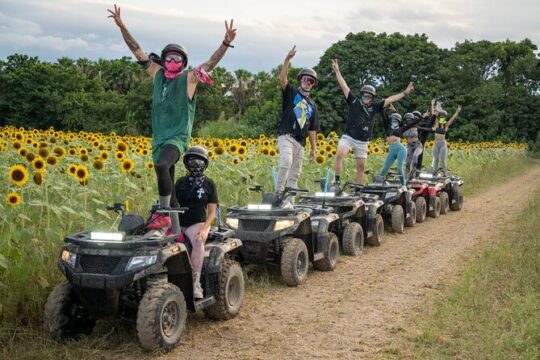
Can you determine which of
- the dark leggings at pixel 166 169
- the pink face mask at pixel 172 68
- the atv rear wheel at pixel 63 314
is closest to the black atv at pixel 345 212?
the dark leggings at pixel 166 169

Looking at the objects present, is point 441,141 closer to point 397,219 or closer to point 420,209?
point 420,209

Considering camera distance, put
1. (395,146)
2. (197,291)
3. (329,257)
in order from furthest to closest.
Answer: (395,146) < (329,257) < (197,291)

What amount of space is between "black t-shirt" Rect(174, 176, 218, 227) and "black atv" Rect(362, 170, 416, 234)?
569 cm

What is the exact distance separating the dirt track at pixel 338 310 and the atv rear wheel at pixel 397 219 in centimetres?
80

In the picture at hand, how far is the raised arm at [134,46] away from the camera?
671 centimetres

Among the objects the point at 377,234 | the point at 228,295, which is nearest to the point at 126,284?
the point at 228,295

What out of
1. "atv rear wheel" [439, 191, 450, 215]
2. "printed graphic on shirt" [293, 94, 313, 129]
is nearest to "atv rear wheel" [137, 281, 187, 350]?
"printed graphic on shirt" [293, 94, 313, 129]

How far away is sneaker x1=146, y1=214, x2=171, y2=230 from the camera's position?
563 cm

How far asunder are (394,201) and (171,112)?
6.96 metres

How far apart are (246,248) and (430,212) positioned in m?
7.86

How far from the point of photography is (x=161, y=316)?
5.01 meters

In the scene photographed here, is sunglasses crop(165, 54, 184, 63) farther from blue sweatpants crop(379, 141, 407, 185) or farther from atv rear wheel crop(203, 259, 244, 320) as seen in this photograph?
blue sweatpants crop(379, 141, 407, 185)

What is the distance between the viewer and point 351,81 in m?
45.8

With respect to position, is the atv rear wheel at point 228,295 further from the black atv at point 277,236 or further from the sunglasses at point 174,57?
the sunglasses at point 174,57
